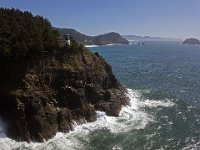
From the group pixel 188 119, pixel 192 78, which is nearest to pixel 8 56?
pixel 188 119

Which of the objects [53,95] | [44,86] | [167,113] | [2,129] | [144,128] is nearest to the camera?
[2,129]

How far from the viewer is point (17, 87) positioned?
51156 mm

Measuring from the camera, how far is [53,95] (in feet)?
178

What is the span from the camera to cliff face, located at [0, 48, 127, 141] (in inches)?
1933

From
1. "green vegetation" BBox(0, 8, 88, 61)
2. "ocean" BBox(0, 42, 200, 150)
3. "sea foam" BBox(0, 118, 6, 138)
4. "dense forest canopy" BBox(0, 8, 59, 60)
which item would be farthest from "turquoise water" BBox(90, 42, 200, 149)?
"dense forest canopy" BBox(0, 8, 59, 60)

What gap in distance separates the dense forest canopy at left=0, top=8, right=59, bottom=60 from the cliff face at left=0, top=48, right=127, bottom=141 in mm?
1525

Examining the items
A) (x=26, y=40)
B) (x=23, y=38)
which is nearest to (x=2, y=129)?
(x=26, y=40)

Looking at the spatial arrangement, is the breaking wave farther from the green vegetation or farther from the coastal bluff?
the green vegetation

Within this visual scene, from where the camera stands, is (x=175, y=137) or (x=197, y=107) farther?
(x=197, y=107)

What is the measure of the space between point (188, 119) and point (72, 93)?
→ 63.7 feet

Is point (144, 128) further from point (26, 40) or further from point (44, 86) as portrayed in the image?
point (26, 40)

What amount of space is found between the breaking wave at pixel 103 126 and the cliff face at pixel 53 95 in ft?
3.55

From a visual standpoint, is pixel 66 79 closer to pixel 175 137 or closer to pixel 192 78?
pixel 175 137

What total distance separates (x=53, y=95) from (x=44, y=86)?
6.33 feet
